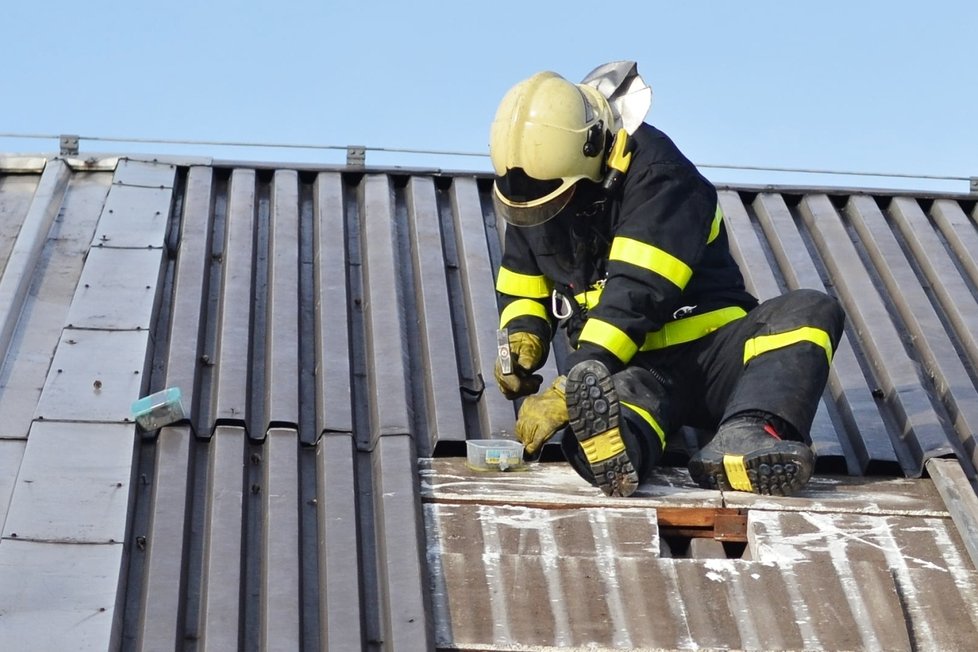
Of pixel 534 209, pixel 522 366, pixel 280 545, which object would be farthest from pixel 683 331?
pixel 280 545

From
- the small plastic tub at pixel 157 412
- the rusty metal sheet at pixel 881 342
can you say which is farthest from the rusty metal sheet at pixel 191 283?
the rusty metal sheet at pixel 881 342

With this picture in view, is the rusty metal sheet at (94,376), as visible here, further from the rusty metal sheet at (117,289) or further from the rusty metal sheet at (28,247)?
the rusty metal sheet at (28,247)

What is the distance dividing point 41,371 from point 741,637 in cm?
304

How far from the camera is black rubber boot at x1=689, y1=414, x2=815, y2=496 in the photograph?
5.52 metres

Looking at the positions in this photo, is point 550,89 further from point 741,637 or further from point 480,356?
point 741,637

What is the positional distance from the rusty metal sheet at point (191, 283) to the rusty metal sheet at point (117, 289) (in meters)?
0.11

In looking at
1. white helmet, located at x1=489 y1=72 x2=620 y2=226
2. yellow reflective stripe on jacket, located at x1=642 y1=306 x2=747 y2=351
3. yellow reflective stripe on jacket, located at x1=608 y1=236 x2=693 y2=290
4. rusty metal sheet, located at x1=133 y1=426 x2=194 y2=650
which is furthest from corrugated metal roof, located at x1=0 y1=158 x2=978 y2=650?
white helmet, located at x1=489 y1=72 x2=620 y2=226

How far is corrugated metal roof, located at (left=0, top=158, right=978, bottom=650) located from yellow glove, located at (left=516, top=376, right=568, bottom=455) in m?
0.13

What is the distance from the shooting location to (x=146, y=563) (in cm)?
502

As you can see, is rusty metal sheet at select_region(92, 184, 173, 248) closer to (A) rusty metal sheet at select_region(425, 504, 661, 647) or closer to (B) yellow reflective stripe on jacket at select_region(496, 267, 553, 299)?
(B) yellow reflective stripe on jacket at select_region(496, 267, 553, 299)

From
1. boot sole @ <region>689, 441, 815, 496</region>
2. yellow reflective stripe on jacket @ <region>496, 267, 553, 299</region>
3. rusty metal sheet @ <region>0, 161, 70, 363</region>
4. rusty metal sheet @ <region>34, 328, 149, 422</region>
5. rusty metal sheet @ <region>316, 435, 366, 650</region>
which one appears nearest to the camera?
rusty metal sheet @ <region>316, 435, 366, 650</region>

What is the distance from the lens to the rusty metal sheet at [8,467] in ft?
17.1

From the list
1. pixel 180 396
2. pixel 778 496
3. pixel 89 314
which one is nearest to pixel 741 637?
pixel 778 496

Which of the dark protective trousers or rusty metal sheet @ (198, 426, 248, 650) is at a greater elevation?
the dark protective trousers
